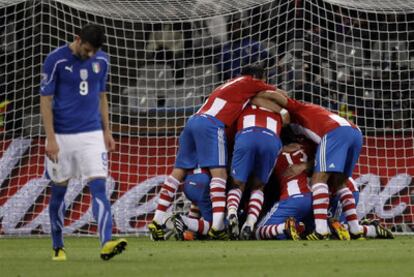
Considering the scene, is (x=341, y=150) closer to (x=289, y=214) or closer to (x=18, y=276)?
(x=289, y=214)

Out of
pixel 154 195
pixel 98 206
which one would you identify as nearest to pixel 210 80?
pixel 154 195

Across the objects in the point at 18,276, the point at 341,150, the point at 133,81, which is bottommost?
the point at 18,276

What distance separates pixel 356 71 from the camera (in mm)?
15273

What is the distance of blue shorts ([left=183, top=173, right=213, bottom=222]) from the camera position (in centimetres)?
1202

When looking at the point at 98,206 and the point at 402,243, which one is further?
the point at 402,243

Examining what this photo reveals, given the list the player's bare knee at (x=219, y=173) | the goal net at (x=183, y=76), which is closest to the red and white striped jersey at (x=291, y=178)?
the player's bare knee at (x=219, y=173)

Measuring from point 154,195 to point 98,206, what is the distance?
628 cm

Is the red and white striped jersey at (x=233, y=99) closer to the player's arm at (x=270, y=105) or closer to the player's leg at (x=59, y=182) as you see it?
the player's arm at (x=270, y=105)

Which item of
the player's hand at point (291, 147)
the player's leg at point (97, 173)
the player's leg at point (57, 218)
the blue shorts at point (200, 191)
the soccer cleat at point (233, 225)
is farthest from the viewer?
the player's hand at point (291, 147)

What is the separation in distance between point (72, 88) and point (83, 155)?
50cm

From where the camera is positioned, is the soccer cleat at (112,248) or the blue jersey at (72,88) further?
the blue jersey at (72,88)

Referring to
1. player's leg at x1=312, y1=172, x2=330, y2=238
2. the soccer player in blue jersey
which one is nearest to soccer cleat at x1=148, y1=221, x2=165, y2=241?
player's leg at x1=312, y1=172, x2=330, y2=238

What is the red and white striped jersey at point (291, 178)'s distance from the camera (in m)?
11.9

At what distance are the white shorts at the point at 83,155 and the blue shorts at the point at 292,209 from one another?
400cm
